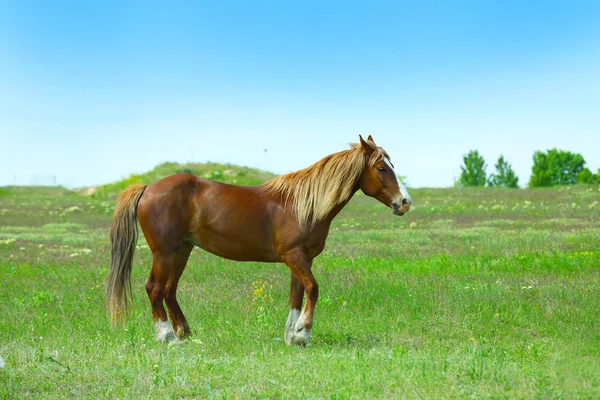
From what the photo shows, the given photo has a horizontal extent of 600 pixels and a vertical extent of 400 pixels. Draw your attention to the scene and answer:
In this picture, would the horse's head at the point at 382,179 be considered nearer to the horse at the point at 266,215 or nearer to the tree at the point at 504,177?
the horse at the point at 266,215

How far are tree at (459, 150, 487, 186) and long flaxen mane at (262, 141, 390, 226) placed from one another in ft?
Result: 249

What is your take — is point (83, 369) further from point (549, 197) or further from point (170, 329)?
point (549, 197)

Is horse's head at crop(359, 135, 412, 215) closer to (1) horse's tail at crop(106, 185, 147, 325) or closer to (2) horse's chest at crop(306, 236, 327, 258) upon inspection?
(2) horse's chest at crop(306, 236, 327, 258)

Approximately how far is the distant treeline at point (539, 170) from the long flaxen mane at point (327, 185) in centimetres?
7291

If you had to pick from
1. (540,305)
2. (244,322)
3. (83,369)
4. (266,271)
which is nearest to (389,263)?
(266,271)

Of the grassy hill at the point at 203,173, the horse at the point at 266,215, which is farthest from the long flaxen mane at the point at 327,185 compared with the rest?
the grassy hill at the point at 203,173

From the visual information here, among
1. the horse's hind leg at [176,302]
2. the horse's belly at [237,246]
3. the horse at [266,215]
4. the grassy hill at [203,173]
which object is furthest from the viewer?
the grassy hill at [203,173]

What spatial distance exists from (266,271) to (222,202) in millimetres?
5983

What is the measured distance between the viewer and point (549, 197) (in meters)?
35.1

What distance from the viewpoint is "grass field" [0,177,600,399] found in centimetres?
701

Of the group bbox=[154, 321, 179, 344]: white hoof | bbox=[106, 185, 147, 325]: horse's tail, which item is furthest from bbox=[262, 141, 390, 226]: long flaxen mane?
bbox=[154, 321, 179, 344]: white hoof

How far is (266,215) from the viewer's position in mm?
9375

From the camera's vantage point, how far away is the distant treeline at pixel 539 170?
78.8 m

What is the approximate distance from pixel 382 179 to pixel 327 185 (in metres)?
0.76
